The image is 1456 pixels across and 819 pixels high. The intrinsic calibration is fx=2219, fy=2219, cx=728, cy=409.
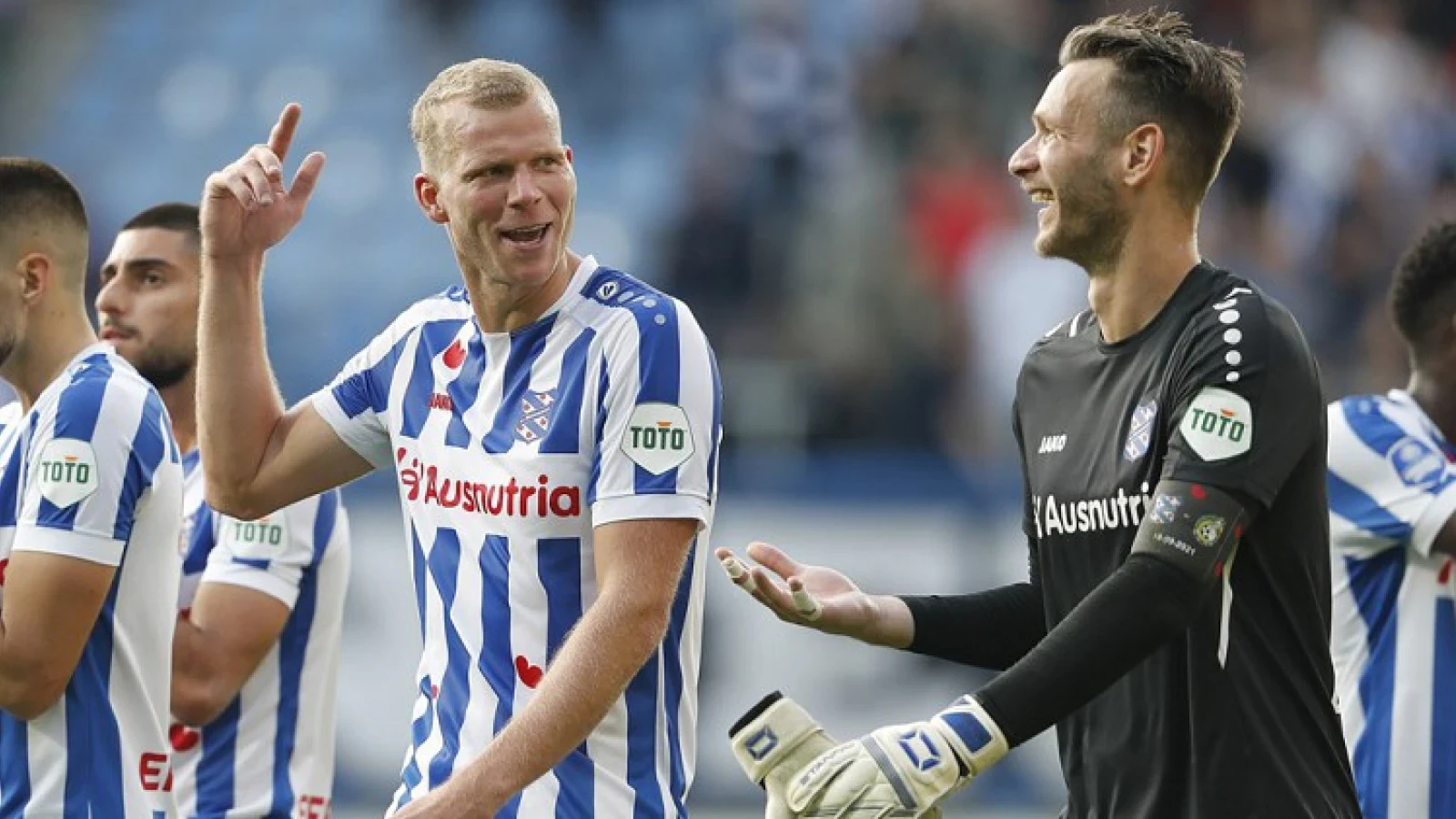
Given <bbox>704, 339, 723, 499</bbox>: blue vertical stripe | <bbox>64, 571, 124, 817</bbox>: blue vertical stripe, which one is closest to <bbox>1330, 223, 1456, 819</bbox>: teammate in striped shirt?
<bbox>704, 339, 723, 499</bbox>: blue vertical stripe

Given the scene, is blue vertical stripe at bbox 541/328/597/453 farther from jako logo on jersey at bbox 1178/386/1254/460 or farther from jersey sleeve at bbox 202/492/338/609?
jersey sleeve at bbox 202/492/338/609

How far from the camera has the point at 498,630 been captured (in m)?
4.68

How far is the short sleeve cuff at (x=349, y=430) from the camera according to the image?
518 centimetres

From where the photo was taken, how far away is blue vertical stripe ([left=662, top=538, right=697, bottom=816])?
472 cm

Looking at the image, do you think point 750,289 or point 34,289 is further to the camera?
point 750,289

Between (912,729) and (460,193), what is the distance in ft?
5.32

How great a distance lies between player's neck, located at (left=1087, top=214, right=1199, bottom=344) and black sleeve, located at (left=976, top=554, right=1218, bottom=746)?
2.25 feet

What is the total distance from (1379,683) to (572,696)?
2768mm

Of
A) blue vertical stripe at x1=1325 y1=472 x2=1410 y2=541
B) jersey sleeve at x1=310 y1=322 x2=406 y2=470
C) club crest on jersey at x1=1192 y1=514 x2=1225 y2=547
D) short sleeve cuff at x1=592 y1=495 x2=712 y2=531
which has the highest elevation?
jersey sleeve at x1=310 y1=322 x2=406 y2=470

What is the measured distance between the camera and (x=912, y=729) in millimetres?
3936

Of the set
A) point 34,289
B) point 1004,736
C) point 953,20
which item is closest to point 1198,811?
point 1004,736

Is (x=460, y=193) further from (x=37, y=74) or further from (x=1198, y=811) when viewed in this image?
(x=37, y=74)

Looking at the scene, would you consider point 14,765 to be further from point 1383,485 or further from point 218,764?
point 1383,485

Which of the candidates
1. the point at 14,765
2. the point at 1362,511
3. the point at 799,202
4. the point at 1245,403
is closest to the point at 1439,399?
the point at 1362,511
